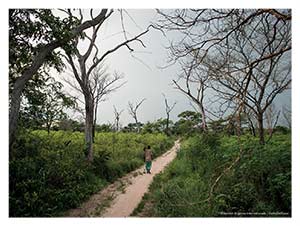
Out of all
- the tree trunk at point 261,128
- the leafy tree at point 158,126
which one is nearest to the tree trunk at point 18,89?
the leafy tree at point 158,126

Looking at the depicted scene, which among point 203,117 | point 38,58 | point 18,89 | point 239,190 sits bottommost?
point 239,190

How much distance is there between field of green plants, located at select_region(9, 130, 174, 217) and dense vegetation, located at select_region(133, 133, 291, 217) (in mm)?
885

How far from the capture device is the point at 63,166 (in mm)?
4898

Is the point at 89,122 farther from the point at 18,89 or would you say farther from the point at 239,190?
the point at 239,190

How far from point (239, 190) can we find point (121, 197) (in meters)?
1.44

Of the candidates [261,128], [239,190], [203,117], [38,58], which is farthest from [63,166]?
[261,128]

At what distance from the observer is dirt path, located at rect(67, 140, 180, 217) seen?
4.28m

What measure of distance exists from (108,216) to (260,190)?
1.61m

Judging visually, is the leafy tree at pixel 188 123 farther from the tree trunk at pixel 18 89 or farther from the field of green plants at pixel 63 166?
the tree trunk at pixel 18 89

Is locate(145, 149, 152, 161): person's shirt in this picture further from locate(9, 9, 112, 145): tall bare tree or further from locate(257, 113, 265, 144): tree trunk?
locate(9, 9, 112, 145): tall bare tree

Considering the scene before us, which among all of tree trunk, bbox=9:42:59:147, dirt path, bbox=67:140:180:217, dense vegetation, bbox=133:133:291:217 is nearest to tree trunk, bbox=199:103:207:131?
dense vegetation, bbox=133:133:291:217

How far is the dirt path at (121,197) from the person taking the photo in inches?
168
